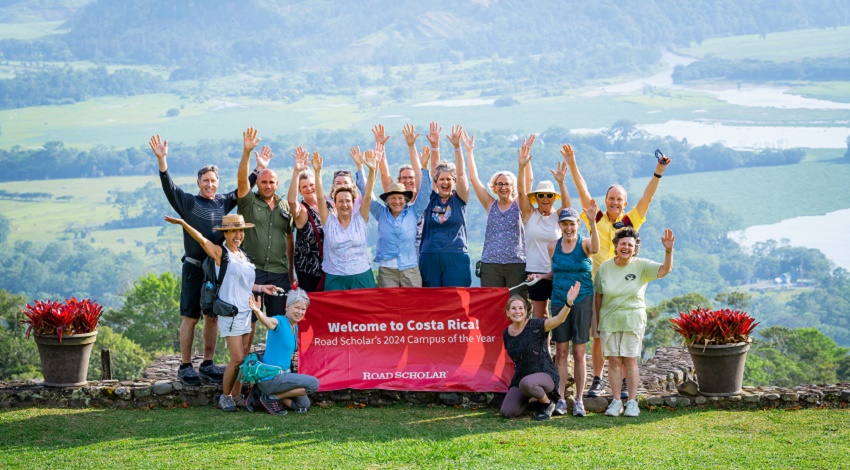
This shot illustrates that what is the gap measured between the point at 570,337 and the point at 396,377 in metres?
2.04

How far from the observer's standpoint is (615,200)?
1138 centimetres

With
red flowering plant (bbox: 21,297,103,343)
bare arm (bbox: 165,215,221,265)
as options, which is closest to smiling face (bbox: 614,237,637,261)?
bare arm (bbox: 165,215,221,265)

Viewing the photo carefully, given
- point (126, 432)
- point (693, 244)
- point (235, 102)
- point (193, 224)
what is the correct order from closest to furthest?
1. point (126, 432)
2. point (193, 224)
3. point (693, 244)
4. point (235, 102)

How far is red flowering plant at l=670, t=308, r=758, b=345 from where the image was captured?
11477mm

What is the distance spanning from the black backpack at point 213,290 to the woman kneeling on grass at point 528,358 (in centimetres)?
291

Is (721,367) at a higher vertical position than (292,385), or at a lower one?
higher

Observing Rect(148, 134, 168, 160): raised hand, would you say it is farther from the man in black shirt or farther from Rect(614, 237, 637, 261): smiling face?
Rect(614, 237, 637, 261): smiling face

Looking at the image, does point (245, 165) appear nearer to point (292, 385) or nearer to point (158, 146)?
point (158, 146)

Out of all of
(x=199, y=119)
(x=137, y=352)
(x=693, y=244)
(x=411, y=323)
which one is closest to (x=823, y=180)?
(x=693, y=244)

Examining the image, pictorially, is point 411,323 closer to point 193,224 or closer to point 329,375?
point 329,375

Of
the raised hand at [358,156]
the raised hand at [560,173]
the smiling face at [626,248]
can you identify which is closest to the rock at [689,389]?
the smiling face at [626,248]

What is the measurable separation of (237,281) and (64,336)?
2.38 metres

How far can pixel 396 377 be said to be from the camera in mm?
11891

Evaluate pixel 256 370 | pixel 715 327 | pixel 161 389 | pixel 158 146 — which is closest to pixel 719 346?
pixel 715 327
